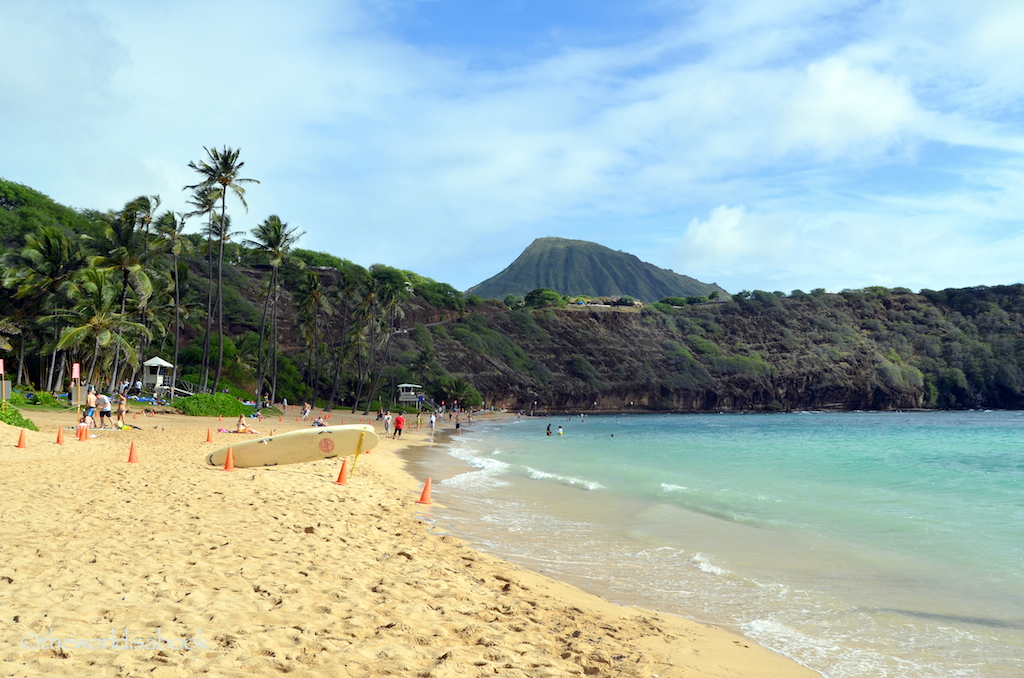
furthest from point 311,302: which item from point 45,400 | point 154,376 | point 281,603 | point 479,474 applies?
point 281,603

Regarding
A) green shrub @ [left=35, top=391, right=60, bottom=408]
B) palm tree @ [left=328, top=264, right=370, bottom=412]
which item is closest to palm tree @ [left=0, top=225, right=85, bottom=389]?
green shrub @ [left=35, top=391, right=60, bottom=408]

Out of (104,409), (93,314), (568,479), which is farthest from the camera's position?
(93,314)

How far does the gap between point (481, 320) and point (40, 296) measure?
6637 cm

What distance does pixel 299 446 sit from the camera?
47.4 ft

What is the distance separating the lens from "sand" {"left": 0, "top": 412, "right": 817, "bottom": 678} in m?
4.02

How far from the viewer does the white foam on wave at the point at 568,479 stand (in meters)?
17.5

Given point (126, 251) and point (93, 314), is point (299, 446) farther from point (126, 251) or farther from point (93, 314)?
point (126, 251)

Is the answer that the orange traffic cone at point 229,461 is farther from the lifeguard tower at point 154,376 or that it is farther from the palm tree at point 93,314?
the lifeguard tower at point 154,376

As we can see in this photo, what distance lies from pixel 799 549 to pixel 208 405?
32.7 metres

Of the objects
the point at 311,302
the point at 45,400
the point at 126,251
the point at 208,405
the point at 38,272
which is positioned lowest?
the point at 208,405

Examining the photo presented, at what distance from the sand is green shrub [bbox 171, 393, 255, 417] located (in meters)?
25.0

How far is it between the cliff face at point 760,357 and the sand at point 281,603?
265ft

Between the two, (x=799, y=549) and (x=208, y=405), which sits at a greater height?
(x=208, y=405)

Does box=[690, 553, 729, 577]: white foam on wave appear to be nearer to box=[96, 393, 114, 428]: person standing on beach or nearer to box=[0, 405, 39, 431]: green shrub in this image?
box=[0, 405, 39, 431]: green shrub
